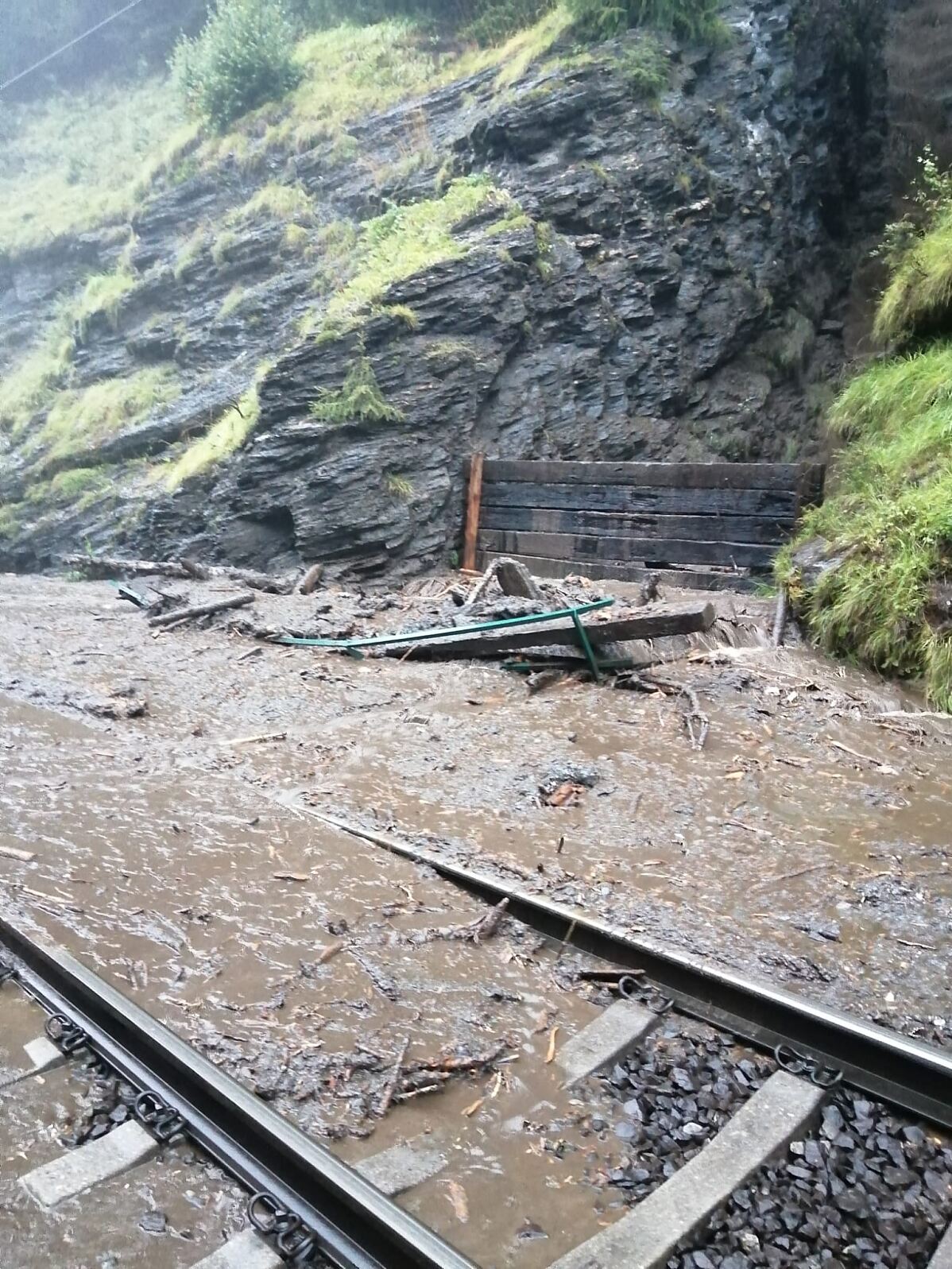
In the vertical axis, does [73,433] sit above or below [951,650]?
above

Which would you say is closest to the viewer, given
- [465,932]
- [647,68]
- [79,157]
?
[465,932]

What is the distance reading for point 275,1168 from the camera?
2.24 metres

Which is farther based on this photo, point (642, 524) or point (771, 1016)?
point (642, 524)

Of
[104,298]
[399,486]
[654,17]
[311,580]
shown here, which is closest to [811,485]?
[399,486]

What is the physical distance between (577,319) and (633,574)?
408 cm

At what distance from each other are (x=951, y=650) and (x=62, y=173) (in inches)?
954

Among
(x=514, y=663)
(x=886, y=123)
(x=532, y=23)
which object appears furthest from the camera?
(x=532, y=23)

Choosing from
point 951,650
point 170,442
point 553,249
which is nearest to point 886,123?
point 553,249

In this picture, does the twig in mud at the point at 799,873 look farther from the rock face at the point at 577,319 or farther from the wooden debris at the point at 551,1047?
the rock face at the point at 577,319

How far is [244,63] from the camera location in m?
17.2

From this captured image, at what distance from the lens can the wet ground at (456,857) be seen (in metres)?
2.73

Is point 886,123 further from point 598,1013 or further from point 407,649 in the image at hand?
point 598,1013

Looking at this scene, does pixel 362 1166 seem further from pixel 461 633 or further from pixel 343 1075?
pixel 461 633

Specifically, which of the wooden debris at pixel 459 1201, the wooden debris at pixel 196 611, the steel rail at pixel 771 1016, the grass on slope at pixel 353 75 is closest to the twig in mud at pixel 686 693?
the steel rail at pixel 771 1016
